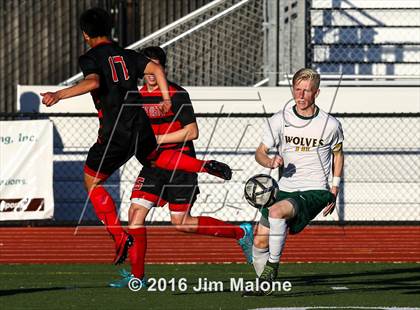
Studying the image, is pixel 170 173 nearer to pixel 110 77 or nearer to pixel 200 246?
pixel 110 77

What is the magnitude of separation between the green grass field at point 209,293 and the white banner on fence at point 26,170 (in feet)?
9.14

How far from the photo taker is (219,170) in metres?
10.4

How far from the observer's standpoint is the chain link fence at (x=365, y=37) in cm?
1920

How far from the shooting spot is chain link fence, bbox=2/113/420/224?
17.7m

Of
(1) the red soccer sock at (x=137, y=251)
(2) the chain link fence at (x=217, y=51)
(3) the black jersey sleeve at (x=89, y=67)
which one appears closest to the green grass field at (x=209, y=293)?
(1) the red soccer sock at (x=137, y=251)

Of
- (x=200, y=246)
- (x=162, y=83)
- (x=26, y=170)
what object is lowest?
(x=200, y=246)

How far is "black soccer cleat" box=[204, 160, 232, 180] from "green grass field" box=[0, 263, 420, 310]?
3.34 ft

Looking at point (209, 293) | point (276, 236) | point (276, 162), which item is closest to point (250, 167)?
point (209, 293)

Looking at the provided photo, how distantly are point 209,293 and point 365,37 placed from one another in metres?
10.2

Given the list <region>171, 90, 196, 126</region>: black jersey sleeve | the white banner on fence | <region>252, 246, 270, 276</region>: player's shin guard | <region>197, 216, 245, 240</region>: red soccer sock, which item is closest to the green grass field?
<region>252, 246, 270, 276</region>: player's shin guard

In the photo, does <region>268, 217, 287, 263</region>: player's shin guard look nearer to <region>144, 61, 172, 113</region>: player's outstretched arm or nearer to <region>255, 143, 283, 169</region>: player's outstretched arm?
<region>255, 143, 283, 169</region>: player's outstretched arm

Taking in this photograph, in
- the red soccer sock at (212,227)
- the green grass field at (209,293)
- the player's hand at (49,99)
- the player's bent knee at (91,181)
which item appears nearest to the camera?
the player's hand at (49,99)

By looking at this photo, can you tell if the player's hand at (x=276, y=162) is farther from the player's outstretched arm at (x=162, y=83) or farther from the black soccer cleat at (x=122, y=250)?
the black soccer cleat at (x=122, y=250)

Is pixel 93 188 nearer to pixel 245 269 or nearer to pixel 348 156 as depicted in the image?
pixel 245 269
